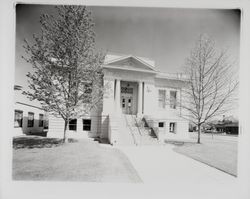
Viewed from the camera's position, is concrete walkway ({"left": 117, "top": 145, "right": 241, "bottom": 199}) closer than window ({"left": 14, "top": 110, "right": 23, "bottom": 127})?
Yes

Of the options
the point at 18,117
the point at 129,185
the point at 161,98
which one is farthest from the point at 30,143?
the point at 161,98

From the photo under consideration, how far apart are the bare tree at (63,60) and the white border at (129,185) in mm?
1883

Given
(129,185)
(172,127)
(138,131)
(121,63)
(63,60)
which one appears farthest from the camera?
(172,127)

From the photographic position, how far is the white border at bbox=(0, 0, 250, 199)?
5.11 m

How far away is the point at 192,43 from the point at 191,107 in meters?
4.41

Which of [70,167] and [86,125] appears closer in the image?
[70,167]

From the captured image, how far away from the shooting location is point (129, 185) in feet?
16.9

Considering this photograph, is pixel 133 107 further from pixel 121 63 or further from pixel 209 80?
pixel 209 80

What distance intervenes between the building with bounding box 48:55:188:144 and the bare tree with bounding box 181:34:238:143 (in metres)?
1.48

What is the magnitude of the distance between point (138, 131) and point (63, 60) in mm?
6065

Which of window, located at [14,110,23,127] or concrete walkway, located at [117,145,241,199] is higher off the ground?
window, located at [14,110,23,127]

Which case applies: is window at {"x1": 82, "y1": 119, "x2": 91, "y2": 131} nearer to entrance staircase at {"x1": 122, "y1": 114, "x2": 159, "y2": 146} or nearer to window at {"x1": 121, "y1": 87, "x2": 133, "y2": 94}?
entrance staircase at {"x1": 122, "y1": 114, "x2": 159, "y2": 146}

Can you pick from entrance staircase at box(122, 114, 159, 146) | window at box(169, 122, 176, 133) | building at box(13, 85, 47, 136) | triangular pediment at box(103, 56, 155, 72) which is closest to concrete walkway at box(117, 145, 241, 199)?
entrance staircase at box(122, 114, 159, 146)

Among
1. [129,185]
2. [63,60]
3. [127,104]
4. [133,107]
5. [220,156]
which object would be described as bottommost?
[129,185]
